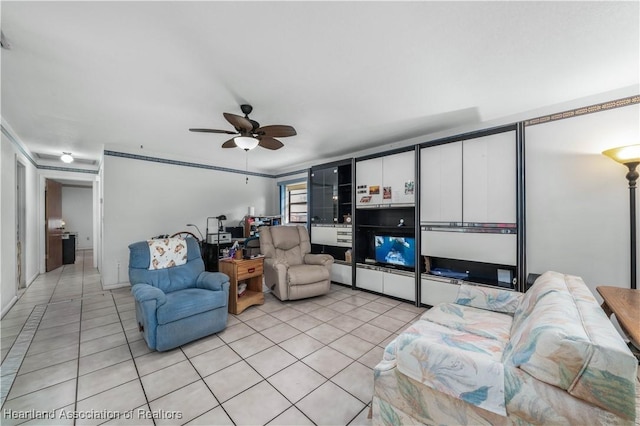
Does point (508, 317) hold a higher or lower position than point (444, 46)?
lower

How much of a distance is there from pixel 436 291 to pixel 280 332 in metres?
2.14

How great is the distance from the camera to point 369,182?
425 centimetres

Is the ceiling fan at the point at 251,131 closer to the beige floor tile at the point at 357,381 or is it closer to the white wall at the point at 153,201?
the beige floor tile at the point at 357,381

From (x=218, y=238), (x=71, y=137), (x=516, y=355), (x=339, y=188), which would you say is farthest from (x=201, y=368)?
(x=71, y=137)

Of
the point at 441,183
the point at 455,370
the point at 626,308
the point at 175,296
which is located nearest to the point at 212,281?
the point at 175,296

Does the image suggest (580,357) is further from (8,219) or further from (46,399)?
(8,219)

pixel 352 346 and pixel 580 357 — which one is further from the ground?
pixel 580 357

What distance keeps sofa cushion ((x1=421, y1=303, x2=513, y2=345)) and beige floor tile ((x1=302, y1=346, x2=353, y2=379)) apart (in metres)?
0.82

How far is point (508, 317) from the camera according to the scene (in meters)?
2.11

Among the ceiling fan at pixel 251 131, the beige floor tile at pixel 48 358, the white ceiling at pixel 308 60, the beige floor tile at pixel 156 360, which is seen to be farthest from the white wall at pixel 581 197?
the beige floor tile at pixel 48 358

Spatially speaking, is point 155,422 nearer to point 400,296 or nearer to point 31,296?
point 400,296

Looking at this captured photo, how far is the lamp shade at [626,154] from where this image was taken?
2141 mm

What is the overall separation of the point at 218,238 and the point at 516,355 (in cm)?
466

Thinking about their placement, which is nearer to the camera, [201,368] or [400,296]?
[201,368]
